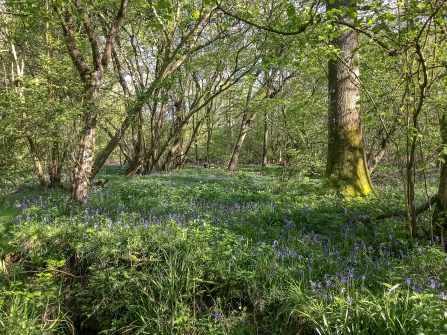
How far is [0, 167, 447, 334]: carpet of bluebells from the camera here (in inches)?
99.1

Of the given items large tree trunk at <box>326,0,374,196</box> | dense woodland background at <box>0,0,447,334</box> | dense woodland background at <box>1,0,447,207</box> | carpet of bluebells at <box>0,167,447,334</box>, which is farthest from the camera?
large tree trunk at <box>326,0,374,196</box>

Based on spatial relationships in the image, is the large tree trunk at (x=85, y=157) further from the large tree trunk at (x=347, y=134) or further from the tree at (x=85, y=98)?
the large tree trunk at (x=347, y=134)

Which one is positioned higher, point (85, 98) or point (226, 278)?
point (85, 98)

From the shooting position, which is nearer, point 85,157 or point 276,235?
point 276,235

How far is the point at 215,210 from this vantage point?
18.6 feet

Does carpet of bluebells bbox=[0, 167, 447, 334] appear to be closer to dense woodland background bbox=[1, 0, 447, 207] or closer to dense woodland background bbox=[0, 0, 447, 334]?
dense woodland background bbox=[0, 0, 447, 334]

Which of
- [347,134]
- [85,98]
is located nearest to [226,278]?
[347,134]

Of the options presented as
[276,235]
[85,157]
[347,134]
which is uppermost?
[347,134]

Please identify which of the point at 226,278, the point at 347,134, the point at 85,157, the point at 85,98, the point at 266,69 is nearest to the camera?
Answer: the point at 226,278

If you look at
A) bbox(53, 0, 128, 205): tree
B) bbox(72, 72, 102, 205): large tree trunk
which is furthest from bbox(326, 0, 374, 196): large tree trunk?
bbox(72, 72, 102, 205): large tree trunk

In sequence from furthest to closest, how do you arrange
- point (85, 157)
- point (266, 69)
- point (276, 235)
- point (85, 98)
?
1. point (266, 69)
2. point (85, 98)
3. point (85, 157)
4. point (276, 235)

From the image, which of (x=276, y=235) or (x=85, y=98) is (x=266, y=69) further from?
(x=276, y=235)

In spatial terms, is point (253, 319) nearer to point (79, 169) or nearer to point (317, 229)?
point (317, 229)

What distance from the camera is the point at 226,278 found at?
3229mm
